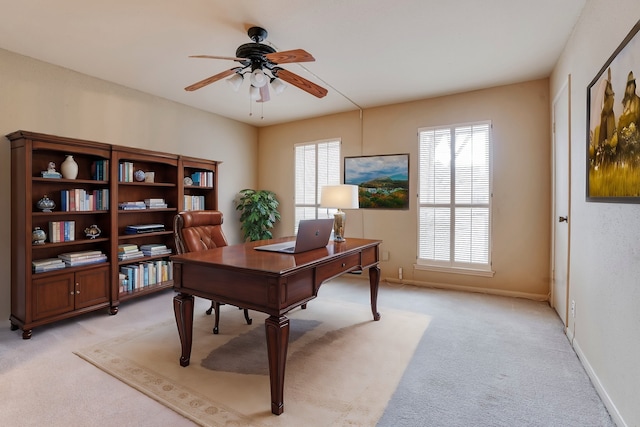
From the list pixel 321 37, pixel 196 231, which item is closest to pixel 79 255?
pixel 196 231

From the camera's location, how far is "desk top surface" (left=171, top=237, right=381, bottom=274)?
5.82 ft

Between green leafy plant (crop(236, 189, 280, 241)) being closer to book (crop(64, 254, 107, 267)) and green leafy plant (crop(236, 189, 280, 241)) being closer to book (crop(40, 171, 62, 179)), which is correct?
book (crop(64, 254, 107, 267))

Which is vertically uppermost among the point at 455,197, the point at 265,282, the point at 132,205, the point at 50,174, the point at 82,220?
the point at 50,174

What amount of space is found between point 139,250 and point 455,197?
3.95 metres

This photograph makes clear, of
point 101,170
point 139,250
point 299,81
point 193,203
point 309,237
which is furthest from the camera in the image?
point 193,203

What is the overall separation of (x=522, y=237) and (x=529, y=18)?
2331 mm

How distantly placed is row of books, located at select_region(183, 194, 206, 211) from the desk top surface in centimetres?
203

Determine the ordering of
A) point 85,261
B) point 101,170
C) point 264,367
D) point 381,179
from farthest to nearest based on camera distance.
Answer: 1. point 381,179
2. point 101,170
3. point 85,261
4. point 264,367

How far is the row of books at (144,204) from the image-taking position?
359 centimetres

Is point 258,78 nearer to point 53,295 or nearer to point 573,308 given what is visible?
point 53,295

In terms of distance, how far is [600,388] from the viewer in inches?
72.2

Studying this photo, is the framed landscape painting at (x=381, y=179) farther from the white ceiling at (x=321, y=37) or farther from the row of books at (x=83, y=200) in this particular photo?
the row of books at (x=83, y=200)

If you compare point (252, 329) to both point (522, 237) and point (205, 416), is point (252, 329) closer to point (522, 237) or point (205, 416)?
A: point (205, 416)

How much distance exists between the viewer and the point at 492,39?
2721 millimetres
